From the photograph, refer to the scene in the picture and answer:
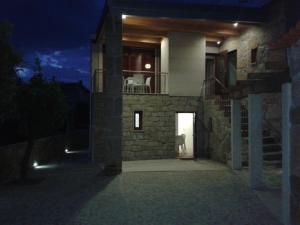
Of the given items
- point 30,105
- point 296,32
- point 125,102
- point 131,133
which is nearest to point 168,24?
point 125,102

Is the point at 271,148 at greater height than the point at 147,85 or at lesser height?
lesser

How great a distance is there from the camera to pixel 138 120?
14.9 metres

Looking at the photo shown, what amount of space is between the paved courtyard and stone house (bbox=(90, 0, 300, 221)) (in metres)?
1.58

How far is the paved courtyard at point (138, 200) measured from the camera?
6.33 m

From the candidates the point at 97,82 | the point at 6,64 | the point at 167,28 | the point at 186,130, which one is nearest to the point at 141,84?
the point at 97,82

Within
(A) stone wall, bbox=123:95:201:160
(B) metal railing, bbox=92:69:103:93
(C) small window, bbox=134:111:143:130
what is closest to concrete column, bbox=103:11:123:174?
(A) stone wall, bbox=123:95:201:160

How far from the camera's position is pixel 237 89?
10148 mm

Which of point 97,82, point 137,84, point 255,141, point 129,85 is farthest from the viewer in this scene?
point 97,82

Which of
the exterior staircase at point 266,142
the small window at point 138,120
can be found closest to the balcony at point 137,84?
the small window at point 138,120

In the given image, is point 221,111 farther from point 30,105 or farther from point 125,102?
point 30,105

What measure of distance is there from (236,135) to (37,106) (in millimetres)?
6434

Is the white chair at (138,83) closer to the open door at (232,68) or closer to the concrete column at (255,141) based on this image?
the open door at (232,68)

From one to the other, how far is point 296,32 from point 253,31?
12.3 m

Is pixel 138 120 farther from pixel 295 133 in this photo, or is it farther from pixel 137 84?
pixel 295 133
